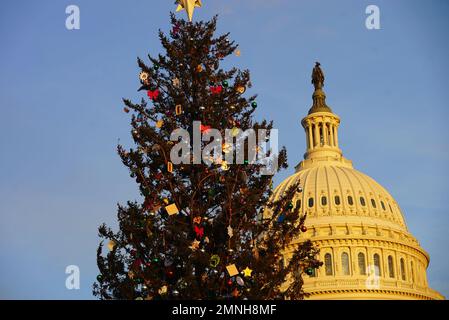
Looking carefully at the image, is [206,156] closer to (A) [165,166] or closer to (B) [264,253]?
(A) [165,166]

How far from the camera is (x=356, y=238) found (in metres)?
113

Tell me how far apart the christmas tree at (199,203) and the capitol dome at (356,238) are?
76.3 m

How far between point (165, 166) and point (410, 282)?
88786 millimetres

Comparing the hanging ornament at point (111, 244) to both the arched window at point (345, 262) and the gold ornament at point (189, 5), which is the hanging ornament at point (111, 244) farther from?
the arched window at point (345, 262)

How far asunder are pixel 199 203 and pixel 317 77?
109 metres

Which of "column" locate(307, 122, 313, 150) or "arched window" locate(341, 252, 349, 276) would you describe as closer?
"arched window" locate(341, 252, 349, 276)

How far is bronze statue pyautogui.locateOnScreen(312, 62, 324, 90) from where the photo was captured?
135m

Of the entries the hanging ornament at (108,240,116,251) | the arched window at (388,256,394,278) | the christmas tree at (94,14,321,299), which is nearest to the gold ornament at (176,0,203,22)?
the christmas tree at (94,14,321,299)

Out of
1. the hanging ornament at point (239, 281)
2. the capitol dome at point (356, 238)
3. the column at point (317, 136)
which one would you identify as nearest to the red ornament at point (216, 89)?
the hanging ornament at point (239, 281)

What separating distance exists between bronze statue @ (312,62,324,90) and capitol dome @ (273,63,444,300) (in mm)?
14779

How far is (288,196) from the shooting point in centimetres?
2934

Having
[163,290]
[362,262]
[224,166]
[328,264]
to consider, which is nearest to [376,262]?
[362,262]

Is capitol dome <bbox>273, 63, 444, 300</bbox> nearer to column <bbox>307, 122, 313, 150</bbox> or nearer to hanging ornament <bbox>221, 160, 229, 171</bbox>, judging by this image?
column <bbox>307, 122, 313, 150</bbox>
